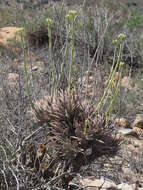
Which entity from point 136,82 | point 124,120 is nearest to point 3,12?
point 136,82

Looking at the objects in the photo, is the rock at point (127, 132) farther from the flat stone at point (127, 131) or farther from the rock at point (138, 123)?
the rock at point (138, 123)

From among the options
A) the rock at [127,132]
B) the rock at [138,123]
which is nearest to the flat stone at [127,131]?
the rock at [127,132]

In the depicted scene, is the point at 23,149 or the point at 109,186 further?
the point at 109,186

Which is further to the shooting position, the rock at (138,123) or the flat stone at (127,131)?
the rock at (138,123)

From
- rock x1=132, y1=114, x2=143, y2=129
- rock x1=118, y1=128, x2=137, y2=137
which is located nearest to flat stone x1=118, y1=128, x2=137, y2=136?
rock x1=118, y1=128, x2=137, y2=137

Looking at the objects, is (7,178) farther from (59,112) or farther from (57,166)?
(59,112)

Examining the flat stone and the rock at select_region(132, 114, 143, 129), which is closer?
the flat stone

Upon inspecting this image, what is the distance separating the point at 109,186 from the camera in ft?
7.61

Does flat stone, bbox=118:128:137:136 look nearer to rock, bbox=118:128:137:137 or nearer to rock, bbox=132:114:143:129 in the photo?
rock, bbox=118:128:137:137

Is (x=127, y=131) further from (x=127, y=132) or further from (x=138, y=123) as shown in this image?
(x=138, y=123)

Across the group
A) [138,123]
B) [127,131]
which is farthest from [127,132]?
[138,123]

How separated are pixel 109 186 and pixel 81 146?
0.85 meters

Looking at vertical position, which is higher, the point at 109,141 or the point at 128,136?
the point at 109,141

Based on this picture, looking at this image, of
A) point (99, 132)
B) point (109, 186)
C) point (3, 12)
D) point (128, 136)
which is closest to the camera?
point (99, 132)
